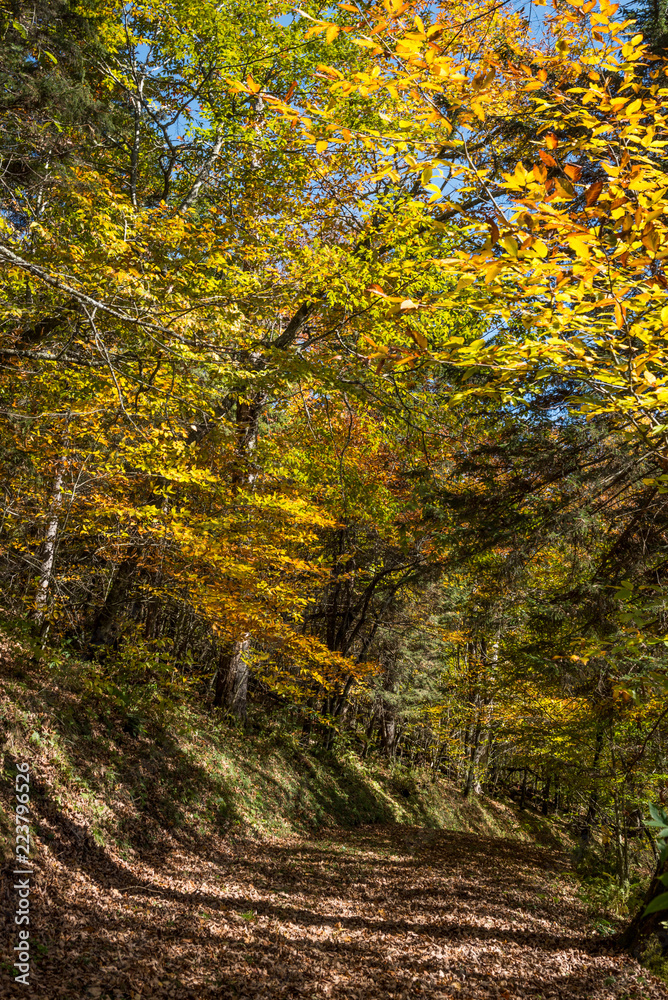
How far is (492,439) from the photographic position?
7762 millimetres

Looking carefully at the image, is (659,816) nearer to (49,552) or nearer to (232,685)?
(49,552)

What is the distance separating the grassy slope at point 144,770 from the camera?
6.19 m

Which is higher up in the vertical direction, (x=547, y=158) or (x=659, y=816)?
(x=547, y=158)

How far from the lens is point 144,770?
8156 mm

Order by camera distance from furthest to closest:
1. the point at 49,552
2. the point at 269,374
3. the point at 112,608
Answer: the point at 112,608 < the point at 49,552 < the point at 269,374

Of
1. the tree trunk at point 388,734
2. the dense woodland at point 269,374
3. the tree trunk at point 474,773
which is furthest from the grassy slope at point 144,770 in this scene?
the tree trunk at point 474,773

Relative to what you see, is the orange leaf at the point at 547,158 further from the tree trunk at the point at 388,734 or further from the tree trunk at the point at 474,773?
the tree trunk at the point at 474,773

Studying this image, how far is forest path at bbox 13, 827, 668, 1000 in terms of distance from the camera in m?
4.68

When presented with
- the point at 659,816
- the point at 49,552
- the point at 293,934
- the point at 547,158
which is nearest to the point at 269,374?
the point at 547,158

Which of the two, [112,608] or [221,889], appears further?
[112,608]

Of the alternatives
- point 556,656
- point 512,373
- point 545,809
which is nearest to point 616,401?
point 512,373

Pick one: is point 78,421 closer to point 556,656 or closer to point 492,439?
point 492,439

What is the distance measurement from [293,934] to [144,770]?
10.5 feet

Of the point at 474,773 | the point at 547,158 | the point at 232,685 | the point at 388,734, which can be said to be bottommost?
the point at 474,773
